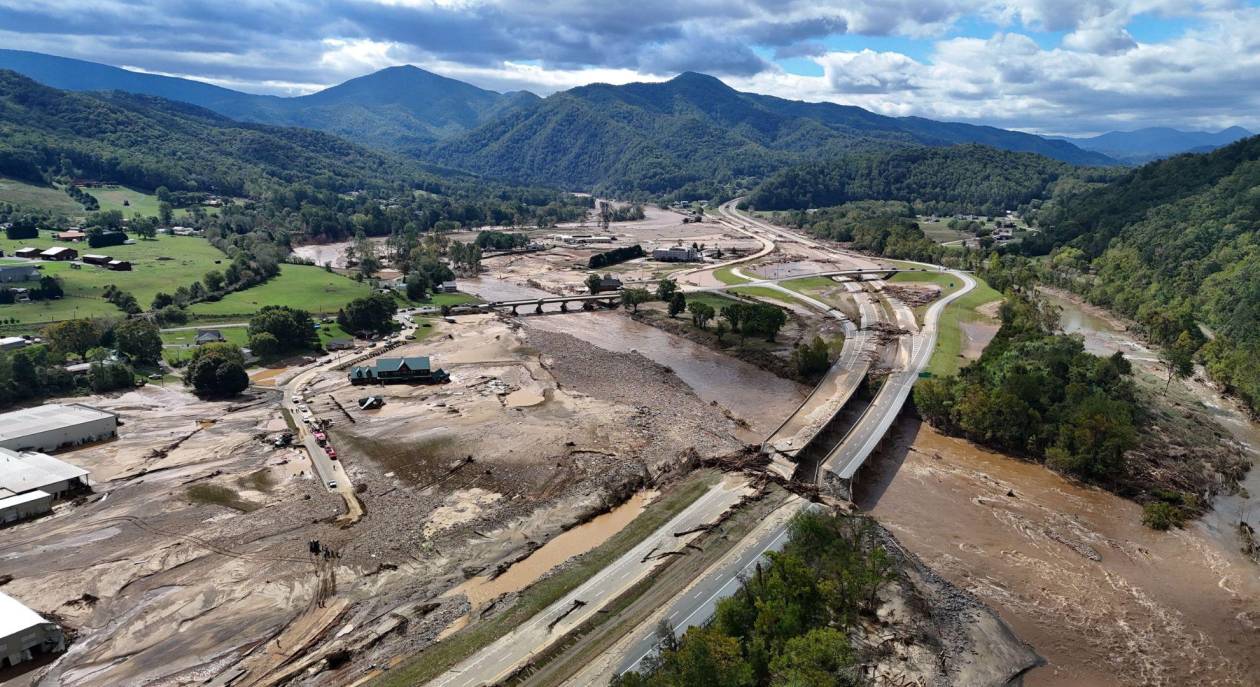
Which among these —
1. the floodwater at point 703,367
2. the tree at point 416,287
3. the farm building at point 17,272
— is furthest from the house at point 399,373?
the farm building at point 17,272

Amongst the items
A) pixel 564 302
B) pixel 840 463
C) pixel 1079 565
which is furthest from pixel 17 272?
pixel 1079 565

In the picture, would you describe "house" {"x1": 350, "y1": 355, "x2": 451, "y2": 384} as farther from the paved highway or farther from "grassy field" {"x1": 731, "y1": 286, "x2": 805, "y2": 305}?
"grassy field" {"x1": 731, "y1": 286, "x2": 805, "y2": 305}

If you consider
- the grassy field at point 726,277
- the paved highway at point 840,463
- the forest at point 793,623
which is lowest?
the grassy field at point 726,277

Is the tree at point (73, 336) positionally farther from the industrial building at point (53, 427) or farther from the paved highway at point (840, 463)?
the paved highway at point (840, 463)

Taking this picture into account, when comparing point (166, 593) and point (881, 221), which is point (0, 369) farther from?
point (881, 221)

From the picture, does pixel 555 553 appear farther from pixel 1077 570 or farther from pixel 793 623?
pixel 1077 570

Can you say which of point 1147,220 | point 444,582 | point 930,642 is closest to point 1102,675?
point 930,642
